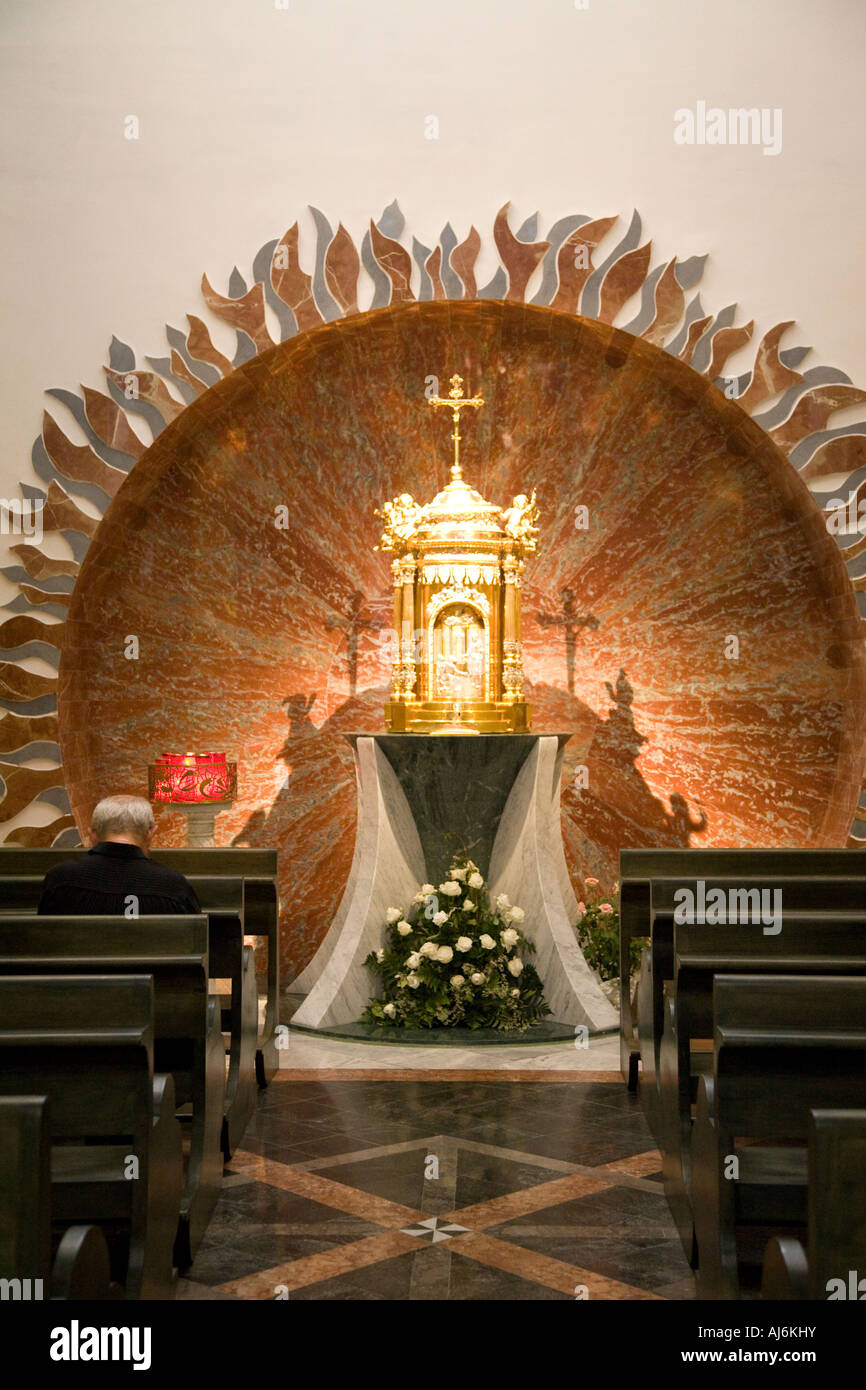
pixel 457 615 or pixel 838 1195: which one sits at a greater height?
pixel 457 615

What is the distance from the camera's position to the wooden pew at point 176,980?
3.38 m

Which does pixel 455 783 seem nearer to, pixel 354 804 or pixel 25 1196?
pixel 354 804

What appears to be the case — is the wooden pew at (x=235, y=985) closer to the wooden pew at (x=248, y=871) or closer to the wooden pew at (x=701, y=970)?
the wooden pew at (x=248, y=871)

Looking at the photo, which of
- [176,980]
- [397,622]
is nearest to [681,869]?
[397,622]

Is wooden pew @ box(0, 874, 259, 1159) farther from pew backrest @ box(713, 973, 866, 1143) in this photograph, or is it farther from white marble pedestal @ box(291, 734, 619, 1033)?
pew backrest @ box(713, 973, 866, 1143)

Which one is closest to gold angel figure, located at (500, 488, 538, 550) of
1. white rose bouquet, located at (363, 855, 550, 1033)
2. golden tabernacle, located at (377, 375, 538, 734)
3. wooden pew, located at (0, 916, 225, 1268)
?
golden tabernacle, located at (377, 375, 538, 734)

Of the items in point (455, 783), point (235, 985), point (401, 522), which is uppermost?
point (401, 522)

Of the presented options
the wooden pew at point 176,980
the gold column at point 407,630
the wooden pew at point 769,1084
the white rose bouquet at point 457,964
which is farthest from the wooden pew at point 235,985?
the gold column at point 407,630

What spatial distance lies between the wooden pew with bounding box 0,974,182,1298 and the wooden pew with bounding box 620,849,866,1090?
98.4 inches

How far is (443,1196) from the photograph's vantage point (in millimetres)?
3730

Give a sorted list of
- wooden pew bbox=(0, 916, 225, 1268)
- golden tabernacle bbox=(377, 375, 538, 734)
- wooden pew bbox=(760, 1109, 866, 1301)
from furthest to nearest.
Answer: golden tabernacle bbox=(377, 375, 538, 734) < wooden pew bbox=(0, 916, 225, 1268) < wooden pew bbox=(760, 1109, 866, 1301)

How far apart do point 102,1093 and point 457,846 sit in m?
3.72

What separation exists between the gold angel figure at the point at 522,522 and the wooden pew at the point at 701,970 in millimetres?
2994

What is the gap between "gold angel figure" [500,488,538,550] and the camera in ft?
21.0
